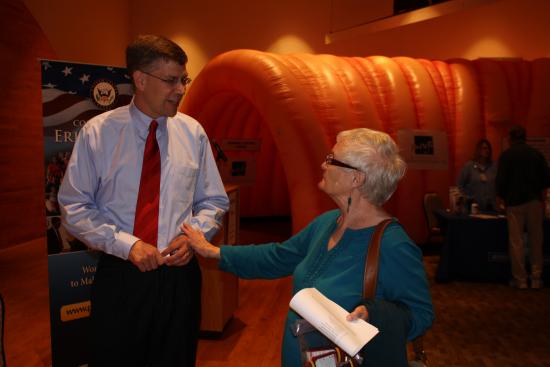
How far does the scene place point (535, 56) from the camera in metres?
8.26

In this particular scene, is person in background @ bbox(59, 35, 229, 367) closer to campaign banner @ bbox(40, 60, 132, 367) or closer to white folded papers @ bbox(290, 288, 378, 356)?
white folded papers @ bbox(290, 288, 378, 356)

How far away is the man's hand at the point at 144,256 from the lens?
1.57m

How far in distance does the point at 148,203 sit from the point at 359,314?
33.7 inches

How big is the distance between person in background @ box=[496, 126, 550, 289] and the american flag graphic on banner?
12.9 feet

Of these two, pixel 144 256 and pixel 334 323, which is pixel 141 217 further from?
pixel 334 323

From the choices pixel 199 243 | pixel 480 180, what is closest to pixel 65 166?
pixel 199 243

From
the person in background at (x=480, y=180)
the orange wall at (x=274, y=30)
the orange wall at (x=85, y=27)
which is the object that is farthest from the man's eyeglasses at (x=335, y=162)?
the orange wall at (x=274, y=30)

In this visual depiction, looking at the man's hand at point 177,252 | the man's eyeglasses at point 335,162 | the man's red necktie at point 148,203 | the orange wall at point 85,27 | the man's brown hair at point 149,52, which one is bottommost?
the man's hand at point 177,252

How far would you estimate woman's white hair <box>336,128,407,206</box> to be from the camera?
1521mm

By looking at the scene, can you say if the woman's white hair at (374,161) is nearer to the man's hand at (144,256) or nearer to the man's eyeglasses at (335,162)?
the man's eyeglasses at (335,162)

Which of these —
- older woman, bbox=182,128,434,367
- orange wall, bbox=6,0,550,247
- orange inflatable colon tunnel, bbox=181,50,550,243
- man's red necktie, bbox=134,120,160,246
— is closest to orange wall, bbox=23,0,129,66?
orange wall, bbox=6,0,550,247

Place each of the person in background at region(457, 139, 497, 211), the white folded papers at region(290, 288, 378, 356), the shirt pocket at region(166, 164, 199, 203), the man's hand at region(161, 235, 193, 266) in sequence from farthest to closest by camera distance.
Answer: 1. the person in background at region(457, 139, 497, 211)
2. the shirt pocket at region(166, 164, 199, 203)
3. the man's hand at region(161, 235, 193, 266)
4. the white folded papers at region(290, 288, 378, 356)

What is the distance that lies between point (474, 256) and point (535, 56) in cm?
501

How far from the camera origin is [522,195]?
474 centimetres
